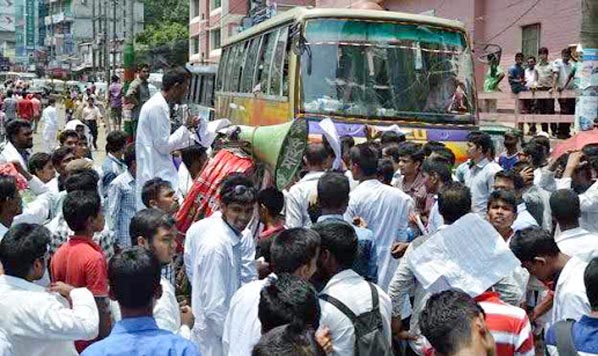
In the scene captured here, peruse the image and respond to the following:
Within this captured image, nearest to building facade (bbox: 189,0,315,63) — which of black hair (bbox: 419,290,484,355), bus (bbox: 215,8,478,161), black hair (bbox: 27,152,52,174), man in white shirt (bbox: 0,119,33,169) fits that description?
bus (bbox: 215,8,478,161)

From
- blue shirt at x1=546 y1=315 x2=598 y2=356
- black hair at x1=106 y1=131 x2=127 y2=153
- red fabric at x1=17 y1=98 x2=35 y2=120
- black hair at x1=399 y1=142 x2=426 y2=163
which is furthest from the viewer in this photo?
red fabric at x1=17 y1=98 x2=35 y2=120

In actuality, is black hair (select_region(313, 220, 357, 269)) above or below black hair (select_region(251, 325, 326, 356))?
above

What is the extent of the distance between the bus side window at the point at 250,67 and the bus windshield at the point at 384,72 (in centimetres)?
261

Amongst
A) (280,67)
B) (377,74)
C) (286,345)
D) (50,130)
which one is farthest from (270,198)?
(50,130)

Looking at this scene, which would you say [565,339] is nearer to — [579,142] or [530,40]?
[579,142]

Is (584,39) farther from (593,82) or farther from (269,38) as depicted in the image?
(269,38)

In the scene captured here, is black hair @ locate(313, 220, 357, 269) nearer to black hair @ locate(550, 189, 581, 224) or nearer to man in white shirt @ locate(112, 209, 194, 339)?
man in white shirt @ locate(112, 209, 194, 339)

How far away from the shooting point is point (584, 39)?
9531 mm

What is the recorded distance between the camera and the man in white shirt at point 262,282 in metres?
3.40

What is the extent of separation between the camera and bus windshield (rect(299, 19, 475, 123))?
10180mm

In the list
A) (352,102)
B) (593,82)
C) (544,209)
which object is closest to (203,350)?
(544,209)

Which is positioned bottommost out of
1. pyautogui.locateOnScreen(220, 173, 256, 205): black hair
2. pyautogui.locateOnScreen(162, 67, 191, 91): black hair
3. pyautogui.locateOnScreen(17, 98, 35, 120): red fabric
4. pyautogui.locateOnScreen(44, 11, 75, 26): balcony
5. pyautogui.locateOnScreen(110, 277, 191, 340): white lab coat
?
pyautogui.locateOnScreen(110, 277, 191, 340): white lab coat

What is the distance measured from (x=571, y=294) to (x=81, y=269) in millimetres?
2417

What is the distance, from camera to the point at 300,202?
217 inches
